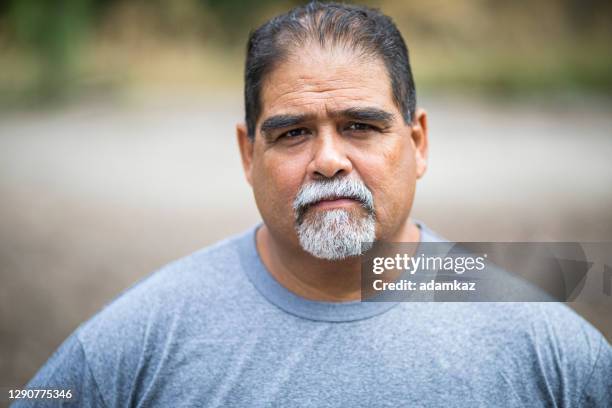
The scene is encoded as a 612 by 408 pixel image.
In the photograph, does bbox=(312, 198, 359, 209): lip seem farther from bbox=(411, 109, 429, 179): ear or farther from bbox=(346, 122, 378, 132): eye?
bbox=(411, 109, 429, 179): ear

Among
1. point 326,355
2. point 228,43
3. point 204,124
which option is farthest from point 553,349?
point 228,43

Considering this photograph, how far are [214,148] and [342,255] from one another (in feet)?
13.3

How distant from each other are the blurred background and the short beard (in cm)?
310

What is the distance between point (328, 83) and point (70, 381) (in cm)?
119

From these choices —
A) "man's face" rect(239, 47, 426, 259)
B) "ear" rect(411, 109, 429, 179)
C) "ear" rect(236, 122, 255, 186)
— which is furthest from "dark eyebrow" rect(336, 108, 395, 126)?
"ear" rect(236, 122, 255, 186)

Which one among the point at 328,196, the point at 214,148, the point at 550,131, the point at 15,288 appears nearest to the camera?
the point at 328,196

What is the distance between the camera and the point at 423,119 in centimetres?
190

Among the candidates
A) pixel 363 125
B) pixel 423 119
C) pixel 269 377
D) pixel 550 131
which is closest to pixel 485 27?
pixel 550 131

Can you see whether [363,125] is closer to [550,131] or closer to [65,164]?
[550,131]

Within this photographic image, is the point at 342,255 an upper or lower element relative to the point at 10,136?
lower

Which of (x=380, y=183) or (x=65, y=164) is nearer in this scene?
(x=380, y=183)

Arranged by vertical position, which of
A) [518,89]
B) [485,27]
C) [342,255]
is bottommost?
[342,255]

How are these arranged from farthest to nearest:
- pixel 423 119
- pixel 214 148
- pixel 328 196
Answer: pixel 214 148, pixel 423 119, pixel 328 196

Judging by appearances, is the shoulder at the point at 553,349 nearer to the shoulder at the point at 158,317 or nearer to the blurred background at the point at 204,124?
the shoulder at the point at 158,317
